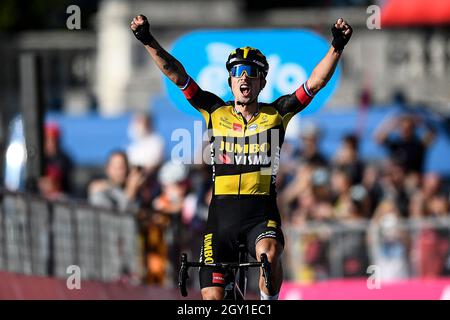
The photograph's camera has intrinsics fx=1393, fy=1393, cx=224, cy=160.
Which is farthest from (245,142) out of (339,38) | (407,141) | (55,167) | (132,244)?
(407,141)

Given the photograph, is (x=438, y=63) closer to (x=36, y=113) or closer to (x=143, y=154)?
(x=143, y=154)

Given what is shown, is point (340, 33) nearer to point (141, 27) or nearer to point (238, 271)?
point (141, 27)

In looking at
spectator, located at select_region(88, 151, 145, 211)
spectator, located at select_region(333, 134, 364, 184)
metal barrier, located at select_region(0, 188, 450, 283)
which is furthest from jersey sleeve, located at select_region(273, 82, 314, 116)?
spectator, located at select_region(333, 134, 364, 184)

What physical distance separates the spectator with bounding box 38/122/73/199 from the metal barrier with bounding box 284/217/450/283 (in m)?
2.65

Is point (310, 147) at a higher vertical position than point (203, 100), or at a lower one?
higher

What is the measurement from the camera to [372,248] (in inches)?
622

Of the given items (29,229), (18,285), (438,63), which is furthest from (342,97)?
(18,285)

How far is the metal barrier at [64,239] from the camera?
39.8 feet

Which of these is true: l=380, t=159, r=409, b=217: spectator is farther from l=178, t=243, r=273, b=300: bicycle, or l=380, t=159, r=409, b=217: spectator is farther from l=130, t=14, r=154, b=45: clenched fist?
l=130, t=14, r=154, b=45: clenched fist

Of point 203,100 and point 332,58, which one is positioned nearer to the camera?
point 332,58

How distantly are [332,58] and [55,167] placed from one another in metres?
8.74

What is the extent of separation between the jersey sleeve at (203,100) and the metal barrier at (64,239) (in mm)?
4263

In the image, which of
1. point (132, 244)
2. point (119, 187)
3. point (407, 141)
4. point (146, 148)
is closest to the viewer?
point (119, 187)

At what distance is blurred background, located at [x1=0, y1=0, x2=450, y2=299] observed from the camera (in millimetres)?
12711
